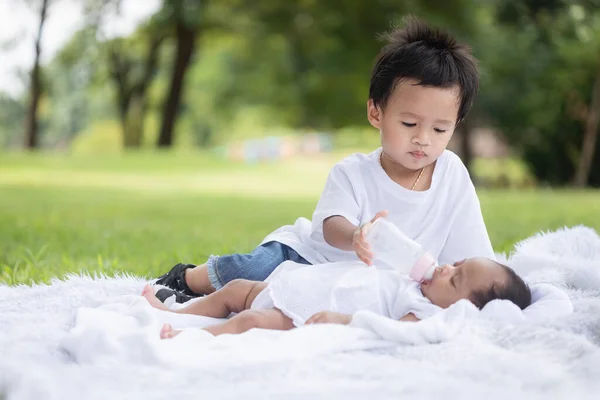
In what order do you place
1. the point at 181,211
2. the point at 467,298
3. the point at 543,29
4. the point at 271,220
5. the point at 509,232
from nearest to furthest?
the point at 467,298 → the point at 509,232 → the point at 271,220 → the point at 181,211 → the point at 543,29

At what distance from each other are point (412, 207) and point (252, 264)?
0.54 meters

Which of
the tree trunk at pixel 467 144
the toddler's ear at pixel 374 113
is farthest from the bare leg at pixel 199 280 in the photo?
the tree trunk at pixel 467 144

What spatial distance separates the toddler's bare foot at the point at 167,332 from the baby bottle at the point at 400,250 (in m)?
0.58

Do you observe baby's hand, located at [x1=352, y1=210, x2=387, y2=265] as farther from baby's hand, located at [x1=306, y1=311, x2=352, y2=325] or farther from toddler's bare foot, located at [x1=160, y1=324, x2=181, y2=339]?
toddler's bare foot, located at [x1=160, y1=324, x2=181, y2=339]

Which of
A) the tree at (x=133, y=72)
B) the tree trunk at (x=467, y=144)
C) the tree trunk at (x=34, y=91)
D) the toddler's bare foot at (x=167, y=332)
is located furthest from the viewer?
the tree at (x=133, y=72)

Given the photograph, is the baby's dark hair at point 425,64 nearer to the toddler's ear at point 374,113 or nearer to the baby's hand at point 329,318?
the toddler's ear at point 374,113

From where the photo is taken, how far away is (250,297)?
7.19 ft

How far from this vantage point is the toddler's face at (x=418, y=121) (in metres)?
2.19

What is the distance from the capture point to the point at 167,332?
6.22ft

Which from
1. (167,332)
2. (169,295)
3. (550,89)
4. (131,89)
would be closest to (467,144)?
(550,89)

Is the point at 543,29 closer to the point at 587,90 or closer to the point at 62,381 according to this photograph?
the point at 587,90

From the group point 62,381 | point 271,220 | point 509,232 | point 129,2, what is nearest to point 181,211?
point 271,220

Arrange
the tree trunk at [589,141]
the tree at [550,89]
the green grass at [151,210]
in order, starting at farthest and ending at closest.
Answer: the tree at [550,89] < the tree trunk at [589,141] < the green grass at [151,210]

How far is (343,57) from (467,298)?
15.2m
